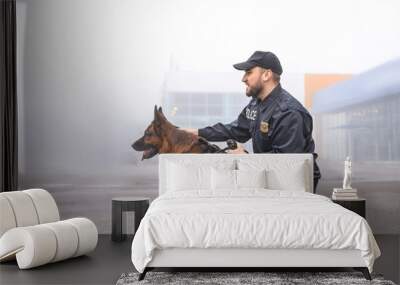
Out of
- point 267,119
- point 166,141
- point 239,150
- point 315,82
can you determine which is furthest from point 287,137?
point 166,141

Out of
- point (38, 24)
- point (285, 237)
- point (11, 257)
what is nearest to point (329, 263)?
point (285, 237)

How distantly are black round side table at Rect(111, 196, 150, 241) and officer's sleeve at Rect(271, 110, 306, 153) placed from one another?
63.0 inches

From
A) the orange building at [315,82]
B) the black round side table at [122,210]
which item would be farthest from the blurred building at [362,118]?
the black round side table at [122,210]

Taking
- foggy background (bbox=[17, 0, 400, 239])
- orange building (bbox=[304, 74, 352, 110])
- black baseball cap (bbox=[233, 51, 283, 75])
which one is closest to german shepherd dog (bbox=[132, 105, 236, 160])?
foggy background (bbox=[17, 0, 400, 239])

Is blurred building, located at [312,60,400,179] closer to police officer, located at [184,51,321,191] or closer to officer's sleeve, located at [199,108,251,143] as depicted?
police officer, located at [184,51,321,191]

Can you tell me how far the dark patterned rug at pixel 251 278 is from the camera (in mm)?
4582

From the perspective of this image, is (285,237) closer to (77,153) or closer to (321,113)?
(321,113)

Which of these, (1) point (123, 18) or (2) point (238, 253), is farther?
(1) point (123, 18)

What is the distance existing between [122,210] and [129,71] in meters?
1.66

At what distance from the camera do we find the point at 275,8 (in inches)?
279

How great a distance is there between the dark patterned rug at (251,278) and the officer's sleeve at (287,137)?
2243 millimetres

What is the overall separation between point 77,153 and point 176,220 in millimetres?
2816

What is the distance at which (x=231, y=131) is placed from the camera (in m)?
7.07

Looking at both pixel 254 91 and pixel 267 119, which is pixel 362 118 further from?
pixel 254 91
